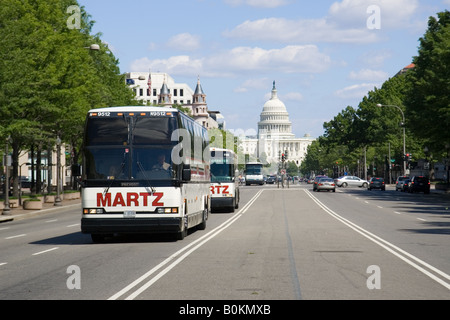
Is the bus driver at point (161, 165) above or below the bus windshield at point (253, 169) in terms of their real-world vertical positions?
below

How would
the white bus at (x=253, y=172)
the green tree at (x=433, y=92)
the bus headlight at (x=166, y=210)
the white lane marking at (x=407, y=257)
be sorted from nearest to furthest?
→ 1. the white lane marking at (x=407, y=257)
2. the bus headlight at (x=166, y=210)
3. the green tree at (x=433, y=92)
4. the white bus at (x=253, y=172)

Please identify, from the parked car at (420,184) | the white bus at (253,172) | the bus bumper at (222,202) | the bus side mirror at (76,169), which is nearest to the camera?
the bus side mirror at (76,169)

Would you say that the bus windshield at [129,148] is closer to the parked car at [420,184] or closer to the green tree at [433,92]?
the green tree at [433,92]

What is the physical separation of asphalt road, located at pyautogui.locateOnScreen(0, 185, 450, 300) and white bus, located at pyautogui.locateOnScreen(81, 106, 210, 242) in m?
0.69

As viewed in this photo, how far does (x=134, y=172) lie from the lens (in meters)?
19.3

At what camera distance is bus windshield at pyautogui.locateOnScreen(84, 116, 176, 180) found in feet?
63.5

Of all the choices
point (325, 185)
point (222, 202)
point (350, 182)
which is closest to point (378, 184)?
point (325, 185)

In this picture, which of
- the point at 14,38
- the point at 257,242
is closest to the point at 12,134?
the point at 14,38

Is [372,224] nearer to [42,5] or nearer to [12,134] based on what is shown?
[12,134]

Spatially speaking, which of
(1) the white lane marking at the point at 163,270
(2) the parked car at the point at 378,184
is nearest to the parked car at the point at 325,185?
(2) the parked car at the point at 378,184

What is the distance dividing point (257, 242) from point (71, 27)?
34.4m

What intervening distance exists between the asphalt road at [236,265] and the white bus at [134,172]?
2.25ft

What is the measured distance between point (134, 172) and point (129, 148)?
67 centimetres

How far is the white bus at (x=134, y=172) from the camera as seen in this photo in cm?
1920
